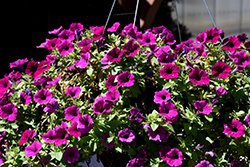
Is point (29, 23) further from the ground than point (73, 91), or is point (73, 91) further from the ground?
point (73, 91)

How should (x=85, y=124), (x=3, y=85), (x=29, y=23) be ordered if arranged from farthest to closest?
(x=29, y=23), (x=3, y=85), (x=85, y=124)

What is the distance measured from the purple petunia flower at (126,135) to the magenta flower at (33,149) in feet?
1.01

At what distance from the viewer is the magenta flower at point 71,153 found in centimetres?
115

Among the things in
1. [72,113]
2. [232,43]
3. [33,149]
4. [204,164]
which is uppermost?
[232,43]

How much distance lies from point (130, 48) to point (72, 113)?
349 millimetres

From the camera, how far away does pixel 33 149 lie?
3.82 feet

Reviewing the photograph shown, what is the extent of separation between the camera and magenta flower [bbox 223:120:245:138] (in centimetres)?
116

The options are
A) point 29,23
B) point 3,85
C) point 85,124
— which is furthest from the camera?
point 29,23

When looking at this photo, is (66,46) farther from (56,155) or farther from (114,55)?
(56,155)

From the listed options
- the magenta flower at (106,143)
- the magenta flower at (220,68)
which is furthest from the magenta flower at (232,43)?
the magenta flower at (106,143)

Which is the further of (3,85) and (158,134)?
(3,85)

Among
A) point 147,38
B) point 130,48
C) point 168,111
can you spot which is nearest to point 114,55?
point 130,48

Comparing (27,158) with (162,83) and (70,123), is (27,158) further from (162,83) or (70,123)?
(162,83)

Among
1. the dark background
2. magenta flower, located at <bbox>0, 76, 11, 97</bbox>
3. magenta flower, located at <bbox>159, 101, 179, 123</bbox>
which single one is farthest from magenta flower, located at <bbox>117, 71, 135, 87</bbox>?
the dark background
